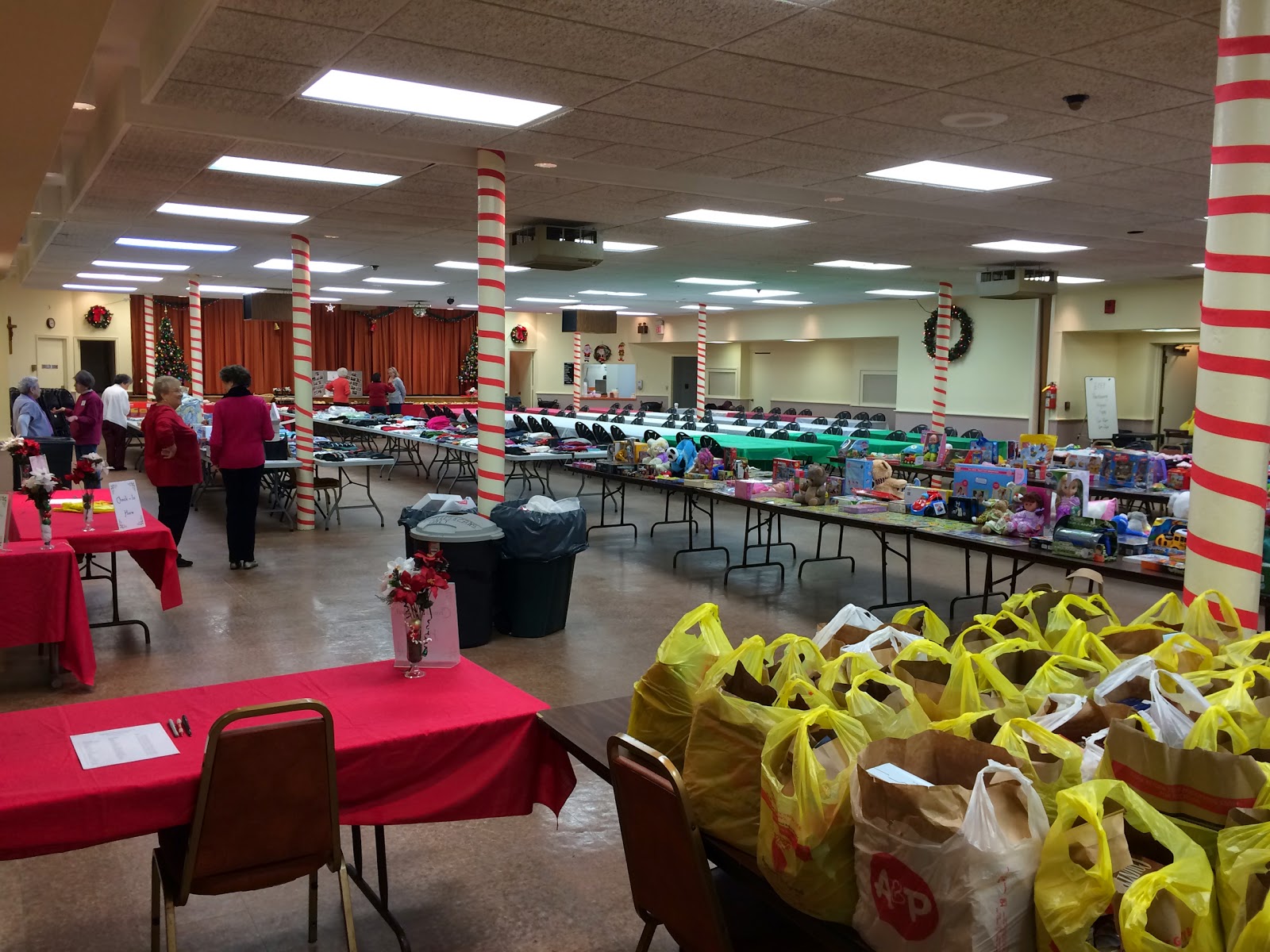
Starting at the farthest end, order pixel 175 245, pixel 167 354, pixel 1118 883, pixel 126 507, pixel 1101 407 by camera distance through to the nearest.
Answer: pixel 167 354
pixel 1101 407
pixel 175 245
pixel 126 507
pixel 1118 883

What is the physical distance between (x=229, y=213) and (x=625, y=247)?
14.8 ft

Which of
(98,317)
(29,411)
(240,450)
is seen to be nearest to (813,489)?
(240,450)

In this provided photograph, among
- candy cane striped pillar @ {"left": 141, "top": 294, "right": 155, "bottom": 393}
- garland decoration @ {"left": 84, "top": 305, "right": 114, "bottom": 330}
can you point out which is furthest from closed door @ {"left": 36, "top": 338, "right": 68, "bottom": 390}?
candy cane striped pillar @ {"left": 141, "top": 294, "right": 155, "bottom": 393}

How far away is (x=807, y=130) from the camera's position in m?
6.05

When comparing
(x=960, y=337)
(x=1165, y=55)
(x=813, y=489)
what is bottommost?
(x=813, y=489)

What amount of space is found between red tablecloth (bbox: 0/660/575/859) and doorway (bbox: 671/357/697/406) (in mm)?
26874

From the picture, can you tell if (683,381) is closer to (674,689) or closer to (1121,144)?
(1121,144)

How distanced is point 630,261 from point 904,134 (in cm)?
770

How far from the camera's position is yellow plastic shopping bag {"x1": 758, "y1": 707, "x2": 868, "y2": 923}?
1.83 meters

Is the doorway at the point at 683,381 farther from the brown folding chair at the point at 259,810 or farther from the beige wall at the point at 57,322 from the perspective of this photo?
the brown folding chair at the point at 259,810

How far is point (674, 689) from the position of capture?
2424 mm

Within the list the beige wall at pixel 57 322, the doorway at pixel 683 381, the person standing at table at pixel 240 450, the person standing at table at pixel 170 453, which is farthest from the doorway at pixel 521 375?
the person standing at table at pixel 170 453

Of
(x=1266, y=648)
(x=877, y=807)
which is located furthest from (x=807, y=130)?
(x=877, y=807)

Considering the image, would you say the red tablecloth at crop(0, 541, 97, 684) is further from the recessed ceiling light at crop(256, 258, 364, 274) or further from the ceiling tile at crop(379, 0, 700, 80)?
the recessed ceiling light at crop(256, 258, 364, 274)
